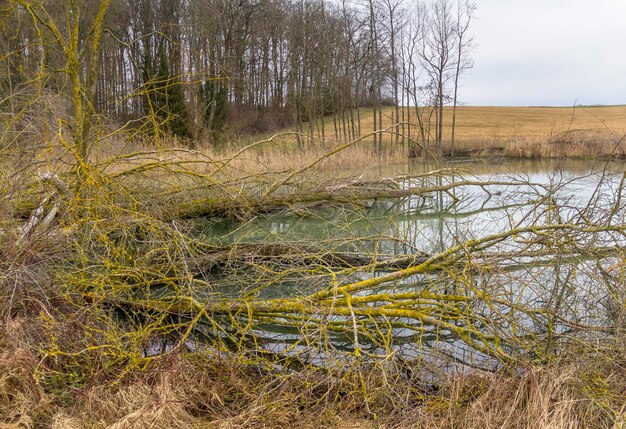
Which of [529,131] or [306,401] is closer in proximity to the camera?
[306,401]

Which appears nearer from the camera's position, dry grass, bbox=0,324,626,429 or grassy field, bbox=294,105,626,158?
dry grass, bbox=0,324,626,429

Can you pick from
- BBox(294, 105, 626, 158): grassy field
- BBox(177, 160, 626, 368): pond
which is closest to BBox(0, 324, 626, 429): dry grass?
BBox(177, 160, 626, 368): pond

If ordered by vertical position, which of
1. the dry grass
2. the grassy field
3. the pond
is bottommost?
the dry grass

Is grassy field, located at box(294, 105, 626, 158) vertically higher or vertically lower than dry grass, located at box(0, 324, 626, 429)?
higher

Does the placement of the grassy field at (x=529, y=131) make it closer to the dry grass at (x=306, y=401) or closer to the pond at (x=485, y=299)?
the pond at (x=485, y=299)

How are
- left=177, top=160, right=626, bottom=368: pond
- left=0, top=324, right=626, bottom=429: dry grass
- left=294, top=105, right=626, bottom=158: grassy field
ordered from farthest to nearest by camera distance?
left=294, top=105, right=626, bottom=158: grassy field, left=177, top=160, right=626, bottom=368: pond, left=0, top=324, right=626, bottom=429: dry grass

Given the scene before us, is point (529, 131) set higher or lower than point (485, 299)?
higher

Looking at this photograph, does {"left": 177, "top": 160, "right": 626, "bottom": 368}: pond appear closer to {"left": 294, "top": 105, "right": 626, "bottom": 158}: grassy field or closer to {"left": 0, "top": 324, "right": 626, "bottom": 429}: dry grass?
{"left": 0, "top": 324, "right": 626, "bottom": 429}: dry grass

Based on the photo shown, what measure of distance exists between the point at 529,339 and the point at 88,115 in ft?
15.3

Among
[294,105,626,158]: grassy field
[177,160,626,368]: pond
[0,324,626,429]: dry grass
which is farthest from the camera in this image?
[294,105,626,158]: grassy field

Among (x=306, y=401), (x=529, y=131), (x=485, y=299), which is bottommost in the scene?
(x=306, y=401)

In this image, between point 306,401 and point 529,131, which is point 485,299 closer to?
point 306,401

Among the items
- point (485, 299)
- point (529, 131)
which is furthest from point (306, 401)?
point (529, 131)

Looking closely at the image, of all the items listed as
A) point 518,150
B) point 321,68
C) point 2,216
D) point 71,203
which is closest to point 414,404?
point 71,203
